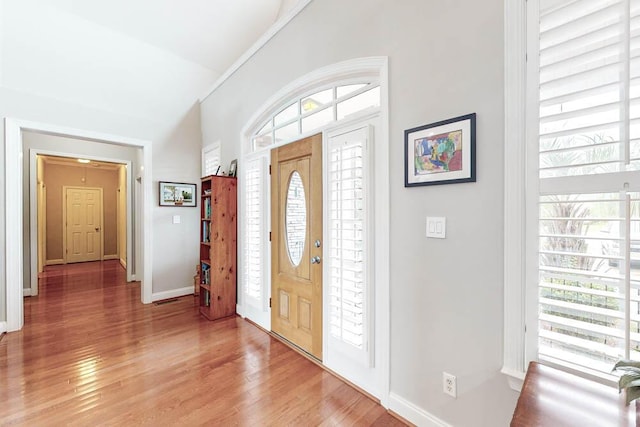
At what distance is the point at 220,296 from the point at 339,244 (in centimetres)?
201

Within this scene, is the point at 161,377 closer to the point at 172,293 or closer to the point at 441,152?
the point at 172,293

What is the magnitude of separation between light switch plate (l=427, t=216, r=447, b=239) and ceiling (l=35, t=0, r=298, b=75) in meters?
3.32

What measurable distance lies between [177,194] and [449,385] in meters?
4.13

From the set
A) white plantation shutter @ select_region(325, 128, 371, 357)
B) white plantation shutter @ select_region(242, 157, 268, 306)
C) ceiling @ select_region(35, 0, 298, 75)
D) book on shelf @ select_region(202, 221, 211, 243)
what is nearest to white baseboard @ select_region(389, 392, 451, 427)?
white plantation shutter @ select_region(325, 128, 371, 357)

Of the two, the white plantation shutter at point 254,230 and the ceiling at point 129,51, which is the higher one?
the ceiling at point 129,51

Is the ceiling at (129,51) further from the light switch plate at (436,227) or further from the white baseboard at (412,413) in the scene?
the white baseboard at (412,413)

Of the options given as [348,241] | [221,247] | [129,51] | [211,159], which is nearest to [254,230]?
[221,247]

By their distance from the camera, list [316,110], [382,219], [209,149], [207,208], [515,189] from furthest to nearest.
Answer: [209,149] → [207,208] → [316,110] → [382,219] → [515,189]

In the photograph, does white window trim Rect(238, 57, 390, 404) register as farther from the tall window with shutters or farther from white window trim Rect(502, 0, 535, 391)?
the tall window with shutters

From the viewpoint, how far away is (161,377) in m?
2.18

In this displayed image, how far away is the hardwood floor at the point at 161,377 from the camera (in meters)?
1.77

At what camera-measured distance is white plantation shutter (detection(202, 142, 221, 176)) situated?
→ 404 centimetres

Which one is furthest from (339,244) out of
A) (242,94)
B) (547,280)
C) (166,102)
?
(166,102)

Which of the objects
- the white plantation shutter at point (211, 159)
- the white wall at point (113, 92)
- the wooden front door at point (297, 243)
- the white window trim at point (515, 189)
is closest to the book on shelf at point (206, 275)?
the white wall at point (113, 92)
